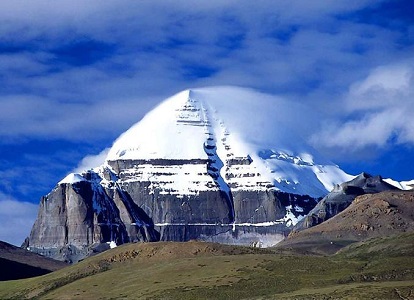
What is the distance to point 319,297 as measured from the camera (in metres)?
196

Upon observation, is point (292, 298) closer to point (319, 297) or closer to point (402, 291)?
point (319, 297)

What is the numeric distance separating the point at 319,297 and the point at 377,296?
10.0 meters

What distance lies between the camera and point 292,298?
199 meters

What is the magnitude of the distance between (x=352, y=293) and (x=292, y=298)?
10.2 meters

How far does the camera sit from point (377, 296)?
7554 inches

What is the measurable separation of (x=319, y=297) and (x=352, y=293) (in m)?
5.68

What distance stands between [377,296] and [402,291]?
255 inches

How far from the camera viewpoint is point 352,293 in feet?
647

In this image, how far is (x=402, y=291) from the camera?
19625cm

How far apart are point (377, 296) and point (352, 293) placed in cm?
626

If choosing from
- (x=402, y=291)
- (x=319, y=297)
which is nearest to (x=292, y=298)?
(x=319, y=297)
